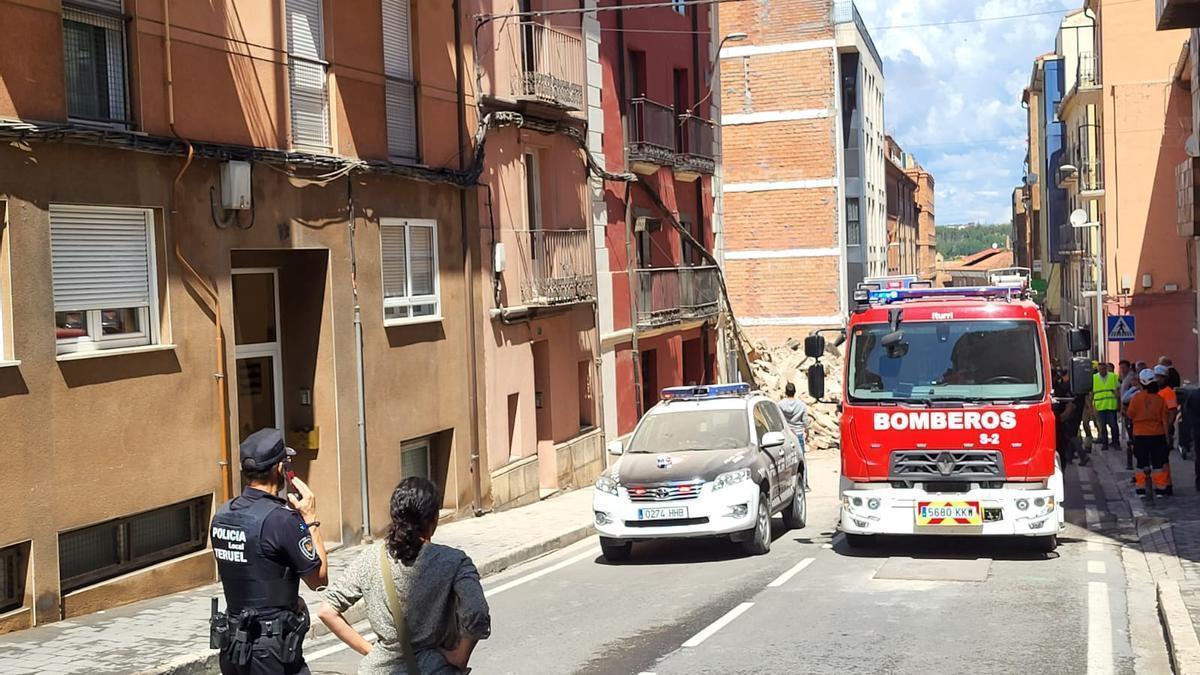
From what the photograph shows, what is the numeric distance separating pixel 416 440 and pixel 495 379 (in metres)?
2.58

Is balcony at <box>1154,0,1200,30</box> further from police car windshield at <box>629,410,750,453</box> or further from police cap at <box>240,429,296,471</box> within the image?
police cap at <box>240,429,296,471</box>

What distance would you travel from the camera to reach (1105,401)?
27.7 m

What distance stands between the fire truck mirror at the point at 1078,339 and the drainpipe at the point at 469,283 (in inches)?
335

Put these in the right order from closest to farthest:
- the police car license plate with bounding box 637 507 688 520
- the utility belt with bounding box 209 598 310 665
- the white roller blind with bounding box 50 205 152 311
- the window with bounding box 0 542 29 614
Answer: the utility belt with bounding box 209 598 310 665
the window with bounding box 0 542 29 614
the white roller blind with bounding box 50 205 152 311
the police car license plate with bounding box 637 507 688 520

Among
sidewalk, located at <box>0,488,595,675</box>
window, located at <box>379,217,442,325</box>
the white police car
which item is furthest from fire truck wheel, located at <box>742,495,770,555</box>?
window, located at <box>379,217,442,325</box>

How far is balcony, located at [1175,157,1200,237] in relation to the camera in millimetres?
23764

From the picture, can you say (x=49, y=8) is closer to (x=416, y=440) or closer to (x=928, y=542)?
(x=416, y=440)

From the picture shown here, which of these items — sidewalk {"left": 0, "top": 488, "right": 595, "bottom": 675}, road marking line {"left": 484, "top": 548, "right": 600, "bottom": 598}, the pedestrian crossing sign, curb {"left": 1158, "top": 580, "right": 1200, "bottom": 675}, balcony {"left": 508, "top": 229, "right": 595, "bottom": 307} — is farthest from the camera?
the pedestrian crossing sign

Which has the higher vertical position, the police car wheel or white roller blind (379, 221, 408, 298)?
white roller blind (379, 221, 408, 298)

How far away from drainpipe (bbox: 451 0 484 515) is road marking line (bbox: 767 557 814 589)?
6310mm

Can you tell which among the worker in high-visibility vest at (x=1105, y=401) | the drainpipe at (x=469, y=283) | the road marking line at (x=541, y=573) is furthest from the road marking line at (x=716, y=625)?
the worker in high-visibility vest at (x=1105, y=401)

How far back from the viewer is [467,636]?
17.3 ft

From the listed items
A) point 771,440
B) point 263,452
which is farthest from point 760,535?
point 263,452

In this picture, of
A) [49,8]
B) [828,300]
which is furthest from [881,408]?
[828,300]
